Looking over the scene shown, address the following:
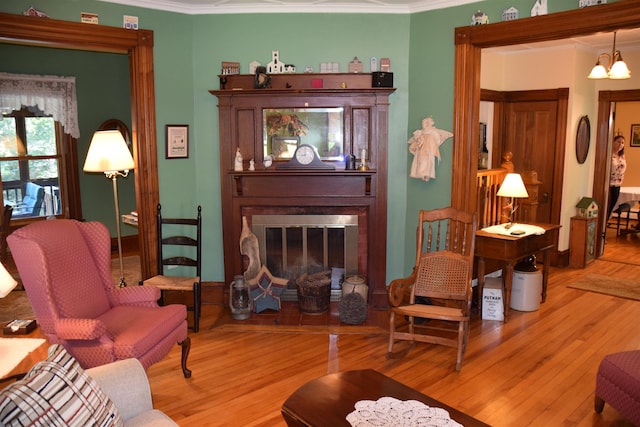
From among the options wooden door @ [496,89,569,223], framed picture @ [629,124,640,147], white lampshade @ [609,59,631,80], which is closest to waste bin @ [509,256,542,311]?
wooden door @ [496,89,569,223]

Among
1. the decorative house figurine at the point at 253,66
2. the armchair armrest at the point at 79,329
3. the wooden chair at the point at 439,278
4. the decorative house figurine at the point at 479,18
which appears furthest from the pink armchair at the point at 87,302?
the decorative house figurine at the point at 479,18

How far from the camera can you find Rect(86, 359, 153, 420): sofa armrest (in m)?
2.37

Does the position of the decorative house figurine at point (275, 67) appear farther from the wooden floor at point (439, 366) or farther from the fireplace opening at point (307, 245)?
the wooden floor at point (439, 366)

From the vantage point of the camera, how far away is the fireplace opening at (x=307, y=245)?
523 centimetres

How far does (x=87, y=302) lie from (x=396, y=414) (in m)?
2.12

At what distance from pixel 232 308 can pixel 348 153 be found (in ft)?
5.85

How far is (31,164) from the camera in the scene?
23.8 feet

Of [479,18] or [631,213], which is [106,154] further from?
[631,213]

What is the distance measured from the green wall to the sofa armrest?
2842 millimetres

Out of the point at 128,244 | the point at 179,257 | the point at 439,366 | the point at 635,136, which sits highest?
the point at 635,136

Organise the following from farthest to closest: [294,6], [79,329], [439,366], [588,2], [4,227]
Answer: [4,227], [294,6], [439,366], [588,2], [79,329]

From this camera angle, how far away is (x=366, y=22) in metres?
5.05

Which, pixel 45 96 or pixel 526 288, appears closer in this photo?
pixel 526 288

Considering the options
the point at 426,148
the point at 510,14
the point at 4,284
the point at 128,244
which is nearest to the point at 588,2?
the point at 510,14
